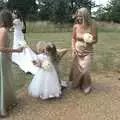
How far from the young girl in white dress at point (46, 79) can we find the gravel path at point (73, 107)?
0.46 ft

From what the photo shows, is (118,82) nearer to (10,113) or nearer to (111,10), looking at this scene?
(10,113)

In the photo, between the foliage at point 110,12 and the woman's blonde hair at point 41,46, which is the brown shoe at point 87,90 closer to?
the woman's blonde hair at point 41,46

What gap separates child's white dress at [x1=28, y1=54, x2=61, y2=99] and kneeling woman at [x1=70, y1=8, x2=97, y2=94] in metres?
0.85

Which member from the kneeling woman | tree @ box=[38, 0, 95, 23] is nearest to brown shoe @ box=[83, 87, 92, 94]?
the kneeling woman

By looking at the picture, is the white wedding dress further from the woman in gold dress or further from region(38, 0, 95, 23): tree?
region(38, 0, 95, 23): tree

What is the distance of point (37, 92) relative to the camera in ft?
26.8

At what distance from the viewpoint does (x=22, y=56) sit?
13.0m

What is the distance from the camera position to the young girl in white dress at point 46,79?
26.8 ft

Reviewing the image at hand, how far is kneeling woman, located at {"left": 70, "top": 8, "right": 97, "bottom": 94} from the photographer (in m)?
8.73

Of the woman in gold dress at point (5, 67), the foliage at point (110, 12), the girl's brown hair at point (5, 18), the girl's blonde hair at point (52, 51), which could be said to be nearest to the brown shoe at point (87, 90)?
the girl's blonde hair at point (52, 51)

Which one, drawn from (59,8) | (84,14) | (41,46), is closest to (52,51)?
(41,46)

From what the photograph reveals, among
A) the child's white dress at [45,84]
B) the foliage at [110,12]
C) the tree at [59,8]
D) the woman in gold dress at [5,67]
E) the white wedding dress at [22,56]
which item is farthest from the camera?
the foliage at [110,12]

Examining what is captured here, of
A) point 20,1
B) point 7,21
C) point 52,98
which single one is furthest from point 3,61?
point 20,1

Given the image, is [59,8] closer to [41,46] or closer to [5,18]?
[41,46]
